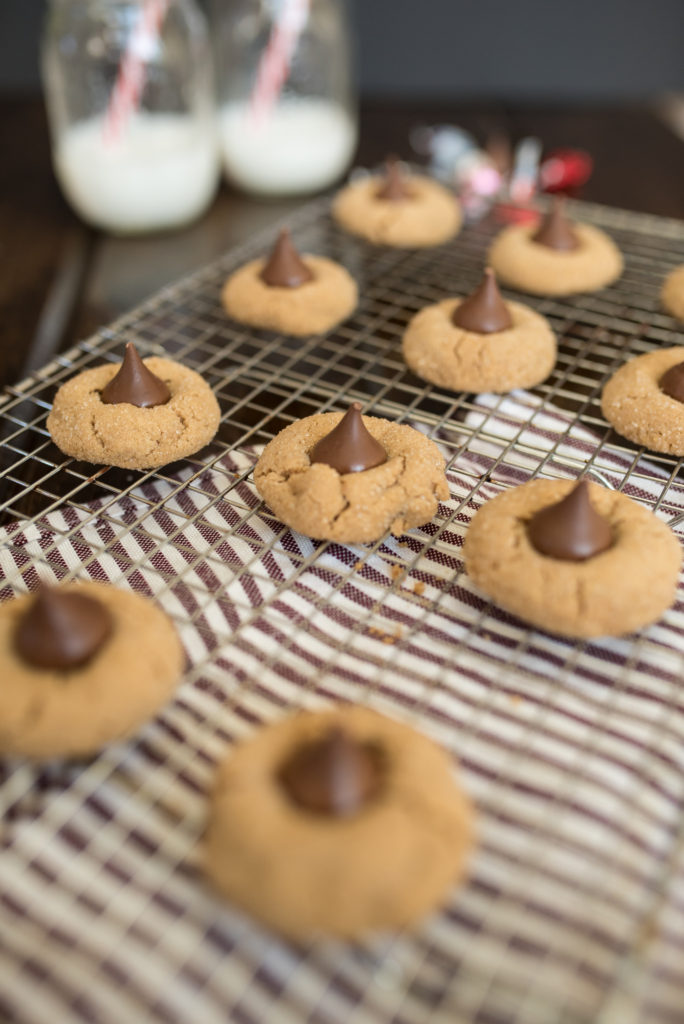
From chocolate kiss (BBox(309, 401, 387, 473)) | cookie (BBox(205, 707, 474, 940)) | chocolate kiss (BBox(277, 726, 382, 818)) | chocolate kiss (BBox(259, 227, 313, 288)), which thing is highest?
chocolate kiss (BBox(259, 227, 313, 288))

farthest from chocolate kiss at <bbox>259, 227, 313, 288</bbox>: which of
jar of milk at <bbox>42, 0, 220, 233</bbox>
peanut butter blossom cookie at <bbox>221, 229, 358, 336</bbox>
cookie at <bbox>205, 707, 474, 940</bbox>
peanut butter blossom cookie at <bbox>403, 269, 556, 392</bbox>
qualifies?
cookie at <bbox>205, 707, 474, 940</bbox>

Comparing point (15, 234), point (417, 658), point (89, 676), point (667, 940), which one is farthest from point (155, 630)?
point (15, 234)

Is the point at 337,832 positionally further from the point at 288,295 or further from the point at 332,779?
the point at 288,295

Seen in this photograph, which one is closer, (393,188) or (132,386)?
(132,386)

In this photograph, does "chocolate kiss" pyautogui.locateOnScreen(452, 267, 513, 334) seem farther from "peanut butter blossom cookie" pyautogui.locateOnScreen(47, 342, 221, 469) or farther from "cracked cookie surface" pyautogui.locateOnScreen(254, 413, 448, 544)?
"peanut butter blossom cookie" pyautogui.locateOnScreen(47, 342, 221, 469)

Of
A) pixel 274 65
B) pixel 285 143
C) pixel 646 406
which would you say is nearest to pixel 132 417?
pixel 646 406

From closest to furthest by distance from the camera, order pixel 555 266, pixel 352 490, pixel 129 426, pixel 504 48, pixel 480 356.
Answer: pixel 352 490
pixel 129 426
pixel 480 356
pixel 555 266
pixel 504 48
